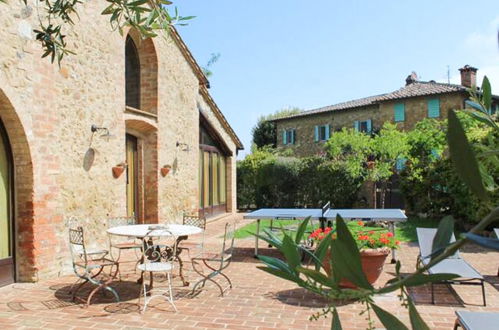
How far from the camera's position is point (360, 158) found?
15.5 metres

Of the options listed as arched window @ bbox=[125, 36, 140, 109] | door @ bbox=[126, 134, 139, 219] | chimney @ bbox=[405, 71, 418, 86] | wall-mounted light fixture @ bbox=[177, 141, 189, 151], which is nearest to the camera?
door @ bbox=[126, 134, 139, 219]

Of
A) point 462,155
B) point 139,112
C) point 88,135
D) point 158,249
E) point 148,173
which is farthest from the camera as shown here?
point 148,173

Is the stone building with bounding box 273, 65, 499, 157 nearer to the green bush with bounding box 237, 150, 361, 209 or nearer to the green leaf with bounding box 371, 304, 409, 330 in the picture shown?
the green bush with bounding box 237, 150, 361, 209

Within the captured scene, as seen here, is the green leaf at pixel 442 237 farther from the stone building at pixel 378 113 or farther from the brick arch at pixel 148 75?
the stone building at pixel 378 113

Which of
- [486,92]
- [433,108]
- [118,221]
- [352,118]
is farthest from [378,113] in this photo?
[486,92]

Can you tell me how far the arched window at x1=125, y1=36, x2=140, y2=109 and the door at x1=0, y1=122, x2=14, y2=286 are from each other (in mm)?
4861

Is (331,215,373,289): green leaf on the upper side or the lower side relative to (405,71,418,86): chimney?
lower

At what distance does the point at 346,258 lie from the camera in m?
0.57

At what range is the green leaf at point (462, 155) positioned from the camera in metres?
0.51

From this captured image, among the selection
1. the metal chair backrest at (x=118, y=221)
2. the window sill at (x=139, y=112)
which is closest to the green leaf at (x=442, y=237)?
the metal chair backrest at (x=118, y=221)

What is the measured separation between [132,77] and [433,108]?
16.1 meters

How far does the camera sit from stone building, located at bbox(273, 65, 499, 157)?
2083cm

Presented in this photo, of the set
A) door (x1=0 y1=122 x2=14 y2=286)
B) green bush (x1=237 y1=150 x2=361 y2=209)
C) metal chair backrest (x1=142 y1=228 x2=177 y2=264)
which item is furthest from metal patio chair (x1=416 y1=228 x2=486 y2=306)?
green bush (x1=237 y1=150 x2=361 y2=209)

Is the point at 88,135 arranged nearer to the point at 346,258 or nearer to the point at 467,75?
the point at 346,258
